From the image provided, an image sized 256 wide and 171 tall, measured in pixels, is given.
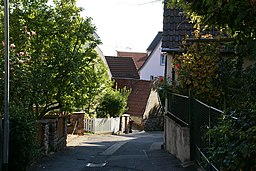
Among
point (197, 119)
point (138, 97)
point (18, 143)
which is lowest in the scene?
point (138, 97)

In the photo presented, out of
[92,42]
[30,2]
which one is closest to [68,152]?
[92,42]

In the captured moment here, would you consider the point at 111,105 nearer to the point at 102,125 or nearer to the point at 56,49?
the point at 102,125

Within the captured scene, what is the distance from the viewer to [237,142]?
533cm

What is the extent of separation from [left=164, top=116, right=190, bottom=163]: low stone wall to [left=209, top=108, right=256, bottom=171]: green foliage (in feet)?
23.7

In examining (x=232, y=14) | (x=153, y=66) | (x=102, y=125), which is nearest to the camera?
(x=232, y=14)

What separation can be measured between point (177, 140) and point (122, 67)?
4621 cm

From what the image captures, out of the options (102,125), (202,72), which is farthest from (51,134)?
(102,125)

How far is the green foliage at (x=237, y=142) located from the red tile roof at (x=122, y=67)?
2069 inches

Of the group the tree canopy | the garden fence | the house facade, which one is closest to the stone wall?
the garden fence

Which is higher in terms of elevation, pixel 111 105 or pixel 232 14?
pixel 232 14

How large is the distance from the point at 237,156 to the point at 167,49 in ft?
40.2

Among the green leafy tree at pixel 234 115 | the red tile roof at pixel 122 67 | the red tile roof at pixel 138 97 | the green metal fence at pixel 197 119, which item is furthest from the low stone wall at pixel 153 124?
the green leafy tree at pixel 234 115

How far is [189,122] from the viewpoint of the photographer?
13578 millimetres

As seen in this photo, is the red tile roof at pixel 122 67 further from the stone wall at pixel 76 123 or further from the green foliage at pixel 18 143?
the green foliage at pixel 18 143
